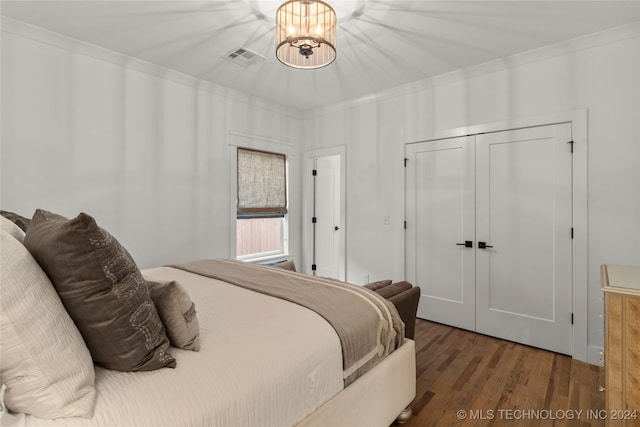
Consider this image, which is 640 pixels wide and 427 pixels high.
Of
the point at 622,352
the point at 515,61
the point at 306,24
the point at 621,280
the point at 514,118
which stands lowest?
the point at 622,352

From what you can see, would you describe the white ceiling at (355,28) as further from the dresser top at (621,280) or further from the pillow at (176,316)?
the pillow at (176,316)

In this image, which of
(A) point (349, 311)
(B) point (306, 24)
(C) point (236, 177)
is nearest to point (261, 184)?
(C) point (236, 177)

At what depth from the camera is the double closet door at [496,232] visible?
112 inches

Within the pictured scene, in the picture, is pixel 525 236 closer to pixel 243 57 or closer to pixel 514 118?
pixel 514 118

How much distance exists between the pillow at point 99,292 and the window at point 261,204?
3095mm

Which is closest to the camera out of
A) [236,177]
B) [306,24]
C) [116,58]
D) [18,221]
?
[18,221]

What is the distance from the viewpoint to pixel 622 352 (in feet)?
5.26

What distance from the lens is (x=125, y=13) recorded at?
239 cm

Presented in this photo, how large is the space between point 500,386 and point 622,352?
88cm

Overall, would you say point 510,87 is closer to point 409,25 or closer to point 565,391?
point 409,25

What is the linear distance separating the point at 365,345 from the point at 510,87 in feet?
9.63

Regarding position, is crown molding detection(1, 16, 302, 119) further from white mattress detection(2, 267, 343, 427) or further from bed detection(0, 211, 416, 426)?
white mattress detection(2, 267, 343, 427)

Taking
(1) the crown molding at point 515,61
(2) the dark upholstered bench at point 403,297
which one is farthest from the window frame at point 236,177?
(2) the dark upholstered bench at point 403,297

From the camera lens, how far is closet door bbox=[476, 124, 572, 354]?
9.22 feet
